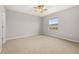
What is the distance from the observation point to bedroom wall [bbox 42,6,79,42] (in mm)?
1350

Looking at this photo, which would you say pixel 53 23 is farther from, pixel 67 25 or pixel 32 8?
pixel 32 8

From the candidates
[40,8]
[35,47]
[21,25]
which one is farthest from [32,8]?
[35,47]

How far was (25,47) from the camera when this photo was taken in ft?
4.49

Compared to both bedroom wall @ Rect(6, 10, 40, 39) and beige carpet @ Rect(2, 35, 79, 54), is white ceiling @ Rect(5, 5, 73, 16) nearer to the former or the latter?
bedroom wall @ Rect(6, 10, 40, 39)

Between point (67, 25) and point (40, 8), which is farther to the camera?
point (67, 25)

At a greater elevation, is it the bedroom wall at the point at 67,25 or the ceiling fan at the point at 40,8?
the ceiling fan at the point at 40,8

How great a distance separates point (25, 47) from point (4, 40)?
0.32 meters

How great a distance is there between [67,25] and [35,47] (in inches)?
23.6

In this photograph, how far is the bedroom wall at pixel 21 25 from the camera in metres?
1.34

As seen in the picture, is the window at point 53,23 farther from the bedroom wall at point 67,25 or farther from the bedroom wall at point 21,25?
the bedroom wall at point 21,25

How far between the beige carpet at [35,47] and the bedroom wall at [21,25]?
0.08 metres

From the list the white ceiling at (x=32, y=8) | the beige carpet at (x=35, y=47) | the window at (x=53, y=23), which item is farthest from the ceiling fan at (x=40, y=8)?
the beige carpet at (x=35, y=47)

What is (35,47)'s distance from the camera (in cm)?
137
